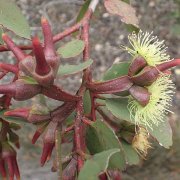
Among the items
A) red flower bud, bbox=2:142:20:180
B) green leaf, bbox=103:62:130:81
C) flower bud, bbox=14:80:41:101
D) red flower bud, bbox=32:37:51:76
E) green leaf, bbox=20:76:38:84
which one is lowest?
red flower bud, bbox=2:142:20:180

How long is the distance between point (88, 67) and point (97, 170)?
188mm

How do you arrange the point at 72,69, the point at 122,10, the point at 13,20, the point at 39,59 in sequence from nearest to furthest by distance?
1. the point at 39,59
2. the point at 72,69
3. the point at 13,20
4. the point at 122,10

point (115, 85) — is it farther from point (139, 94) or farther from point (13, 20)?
point (13, 20)

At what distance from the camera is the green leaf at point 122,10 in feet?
3.34

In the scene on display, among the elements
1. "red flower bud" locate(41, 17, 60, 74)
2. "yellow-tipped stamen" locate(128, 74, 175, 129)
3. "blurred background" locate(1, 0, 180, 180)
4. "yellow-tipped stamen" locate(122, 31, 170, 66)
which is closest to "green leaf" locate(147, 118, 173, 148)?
"yellow-tipped stamen" locate(128, 74, 175, 129)

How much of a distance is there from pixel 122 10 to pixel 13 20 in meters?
0.26

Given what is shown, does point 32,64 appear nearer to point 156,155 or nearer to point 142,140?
point 142,140

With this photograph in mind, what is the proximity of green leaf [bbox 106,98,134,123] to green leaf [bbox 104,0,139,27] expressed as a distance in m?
0.25

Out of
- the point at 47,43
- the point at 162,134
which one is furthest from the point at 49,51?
the point at 162,134

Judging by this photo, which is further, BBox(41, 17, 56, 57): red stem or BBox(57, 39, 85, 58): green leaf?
BBox(57, 39, 85, 58): green leaf

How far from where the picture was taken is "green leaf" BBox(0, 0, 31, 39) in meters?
0.88

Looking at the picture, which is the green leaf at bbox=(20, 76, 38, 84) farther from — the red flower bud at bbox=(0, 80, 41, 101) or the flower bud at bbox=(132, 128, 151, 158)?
the flower bud at bbox=(132, 128, 151, 158)

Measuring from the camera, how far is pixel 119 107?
80 centimetres

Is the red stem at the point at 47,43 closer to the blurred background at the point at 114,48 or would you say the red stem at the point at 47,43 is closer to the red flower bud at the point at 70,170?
the red flower bud at the point at 70,170
